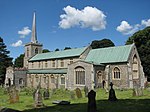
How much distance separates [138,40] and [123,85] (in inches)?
659

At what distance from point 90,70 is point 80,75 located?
8.61 feet

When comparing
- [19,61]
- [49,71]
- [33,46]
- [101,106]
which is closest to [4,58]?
[33,46]

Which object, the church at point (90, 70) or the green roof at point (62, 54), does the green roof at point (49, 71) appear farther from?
the green roof at point (62, 54)

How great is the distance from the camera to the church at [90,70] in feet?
109

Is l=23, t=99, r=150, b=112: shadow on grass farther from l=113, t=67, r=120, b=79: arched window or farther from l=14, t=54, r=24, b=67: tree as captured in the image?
l=14, t=54, r=24, b=67: tree

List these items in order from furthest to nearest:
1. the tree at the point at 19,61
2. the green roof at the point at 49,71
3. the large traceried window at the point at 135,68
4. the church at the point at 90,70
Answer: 1. the tree at the point at 19,61
2. the green roof at the point at 49,71
3. the large traceried window at the point at 135,68
4. the church at the point at 90,70

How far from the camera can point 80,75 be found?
35.0 m

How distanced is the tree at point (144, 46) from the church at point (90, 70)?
7.10 meters

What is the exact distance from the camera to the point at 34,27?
173 ft

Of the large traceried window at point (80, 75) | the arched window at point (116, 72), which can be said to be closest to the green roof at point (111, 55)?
the arched window at point (116, 72)

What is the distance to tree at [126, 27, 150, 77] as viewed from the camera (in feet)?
140

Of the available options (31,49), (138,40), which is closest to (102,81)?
(138,40)

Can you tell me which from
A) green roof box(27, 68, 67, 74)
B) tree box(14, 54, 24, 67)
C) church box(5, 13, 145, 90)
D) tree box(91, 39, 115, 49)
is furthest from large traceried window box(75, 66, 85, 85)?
tree box(14, 54, 24, 67)

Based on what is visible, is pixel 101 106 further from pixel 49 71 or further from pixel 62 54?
pixel 62 54
